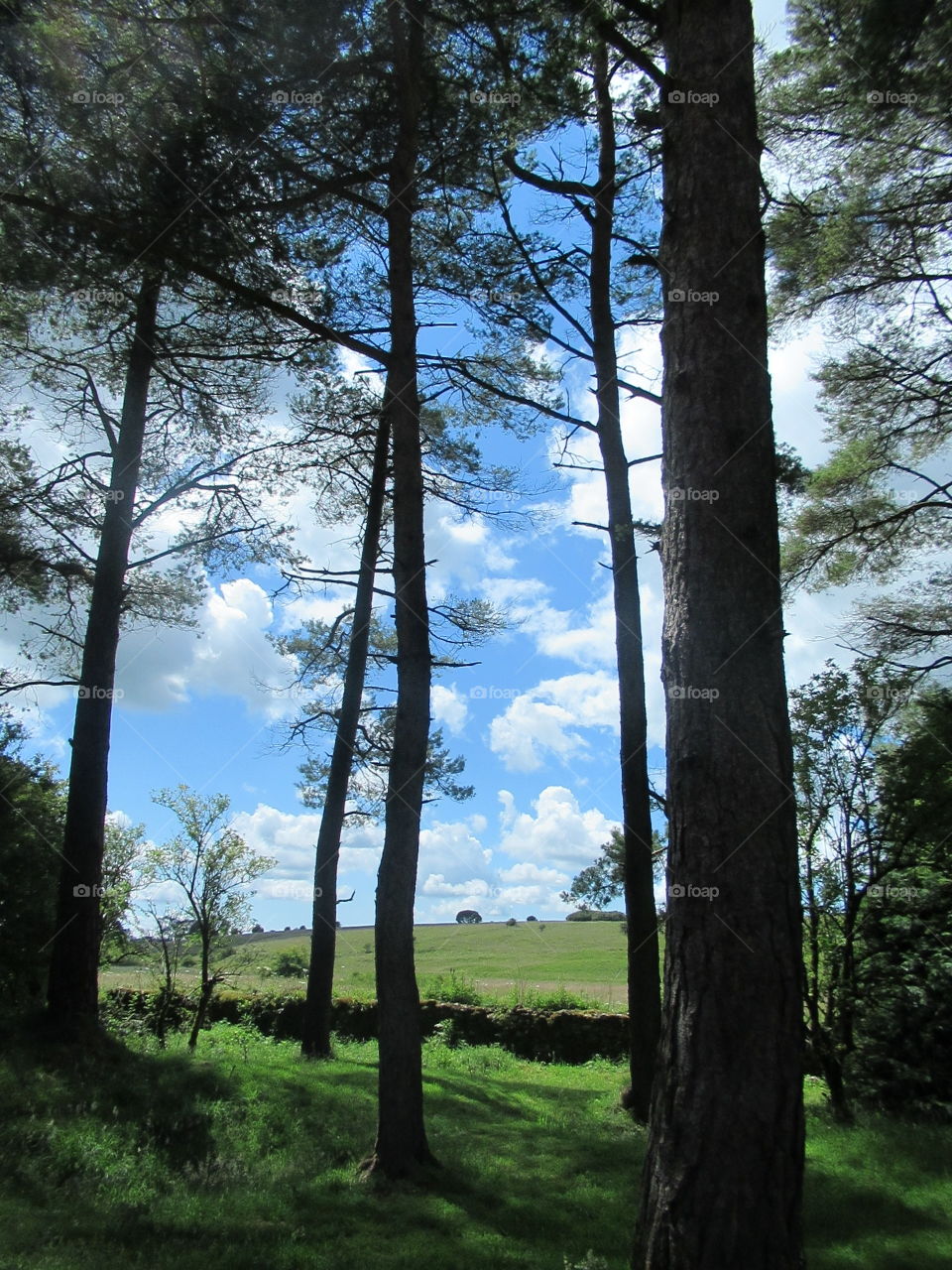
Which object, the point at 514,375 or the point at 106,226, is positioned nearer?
the point at 106,226

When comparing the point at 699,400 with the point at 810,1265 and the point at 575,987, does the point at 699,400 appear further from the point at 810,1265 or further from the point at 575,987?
the point at 575,987

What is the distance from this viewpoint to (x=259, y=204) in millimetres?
7891

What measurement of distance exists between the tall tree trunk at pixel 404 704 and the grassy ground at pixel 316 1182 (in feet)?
1.60

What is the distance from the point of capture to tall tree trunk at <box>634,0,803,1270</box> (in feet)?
10.8

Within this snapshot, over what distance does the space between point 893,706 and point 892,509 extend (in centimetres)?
346

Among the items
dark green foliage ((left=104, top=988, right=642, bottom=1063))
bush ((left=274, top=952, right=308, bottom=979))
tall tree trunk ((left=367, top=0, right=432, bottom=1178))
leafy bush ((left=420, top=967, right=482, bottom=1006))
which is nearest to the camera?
tall tree trunk ((left=367, top=0, right=432, bottom=1178))

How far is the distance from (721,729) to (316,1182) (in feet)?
14.6

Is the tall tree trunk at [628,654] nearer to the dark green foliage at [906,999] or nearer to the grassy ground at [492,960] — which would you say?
the dark green foliage at [906,999]

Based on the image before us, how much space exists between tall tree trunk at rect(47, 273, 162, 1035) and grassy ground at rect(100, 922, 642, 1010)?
14.9 ft

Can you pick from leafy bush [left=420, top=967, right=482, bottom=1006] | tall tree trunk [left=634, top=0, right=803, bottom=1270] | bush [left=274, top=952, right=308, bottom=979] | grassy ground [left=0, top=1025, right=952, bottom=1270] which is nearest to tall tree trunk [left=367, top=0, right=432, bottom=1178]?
grassy ground [left=0, top=1025, right=952, bottom=1270]

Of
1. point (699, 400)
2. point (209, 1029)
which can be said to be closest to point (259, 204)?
point (699, 400)

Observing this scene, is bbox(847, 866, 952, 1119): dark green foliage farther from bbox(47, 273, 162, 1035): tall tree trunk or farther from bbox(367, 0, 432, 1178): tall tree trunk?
bbox(47, 273, 162, 1035): tall tree trunk

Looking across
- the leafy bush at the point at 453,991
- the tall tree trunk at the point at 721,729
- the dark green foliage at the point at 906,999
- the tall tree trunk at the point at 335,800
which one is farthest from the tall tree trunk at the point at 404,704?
the leafy bush at the point at 453,991

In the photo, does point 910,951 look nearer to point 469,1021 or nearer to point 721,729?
point 721,729
